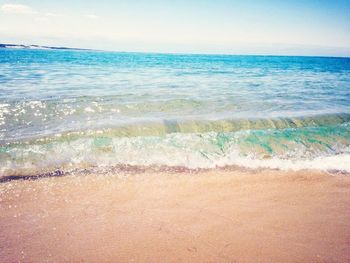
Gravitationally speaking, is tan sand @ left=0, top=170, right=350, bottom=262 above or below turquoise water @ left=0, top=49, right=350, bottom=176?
below

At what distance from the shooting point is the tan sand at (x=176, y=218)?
9.73ft

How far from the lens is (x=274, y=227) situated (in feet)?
11.2

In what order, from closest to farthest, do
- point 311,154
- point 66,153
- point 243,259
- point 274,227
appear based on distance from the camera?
point 243,259 < point 274,227 < point 66,153 < point 311,154

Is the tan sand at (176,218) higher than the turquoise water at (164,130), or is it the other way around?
the turquoise water at (164,130)

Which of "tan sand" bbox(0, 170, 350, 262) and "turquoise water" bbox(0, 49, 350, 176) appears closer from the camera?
"tan sand" bbox(0, 170, 350, 262)

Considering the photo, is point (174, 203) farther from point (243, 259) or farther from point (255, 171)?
point (255, 171)

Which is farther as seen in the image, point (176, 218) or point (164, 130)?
point (164, 130)

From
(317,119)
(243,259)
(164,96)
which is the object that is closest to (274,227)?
(243,259)

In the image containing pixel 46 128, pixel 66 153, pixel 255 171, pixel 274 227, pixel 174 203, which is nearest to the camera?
pixel 274 227

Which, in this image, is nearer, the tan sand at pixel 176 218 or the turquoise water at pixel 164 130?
the tan sand at pixel 176 218

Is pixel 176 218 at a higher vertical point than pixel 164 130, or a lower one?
lower

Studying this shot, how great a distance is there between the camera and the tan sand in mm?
2965

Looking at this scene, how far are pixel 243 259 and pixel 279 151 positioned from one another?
393 centimetres

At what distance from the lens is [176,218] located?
355 cm
